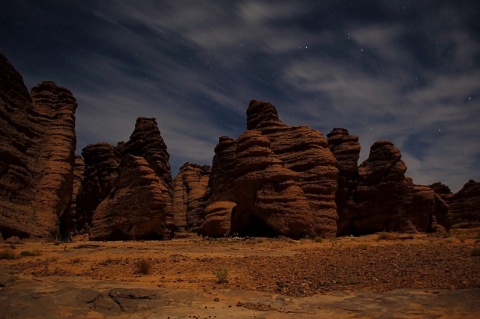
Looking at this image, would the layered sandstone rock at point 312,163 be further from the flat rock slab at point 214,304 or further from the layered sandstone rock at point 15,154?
the layered sandstone rock at point 15,154

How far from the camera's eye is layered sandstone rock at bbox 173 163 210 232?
66.0 metres

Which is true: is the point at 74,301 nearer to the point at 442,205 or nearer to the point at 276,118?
the point at 276,118

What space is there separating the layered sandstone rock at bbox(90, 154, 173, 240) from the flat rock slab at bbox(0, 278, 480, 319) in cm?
2685

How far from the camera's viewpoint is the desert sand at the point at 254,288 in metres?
6.77

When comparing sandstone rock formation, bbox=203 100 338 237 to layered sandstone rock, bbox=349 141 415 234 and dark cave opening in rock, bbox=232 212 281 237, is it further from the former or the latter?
layered sandstone rock, bbox=349 141 415 234

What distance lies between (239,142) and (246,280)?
2423 cm

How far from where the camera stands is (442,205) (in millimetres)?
62625

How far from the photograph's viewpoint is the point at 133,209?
3516 cm

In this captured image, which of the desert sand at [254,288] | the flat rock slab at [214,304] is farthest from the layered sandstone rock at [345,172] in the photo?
the flat rock slab at [214,304]

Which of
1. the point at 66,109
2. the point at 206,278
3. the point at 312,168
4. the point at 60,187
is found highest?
the point at 66,109

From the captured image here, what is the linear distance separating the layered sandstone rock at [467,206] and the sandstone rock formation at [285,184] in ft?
179

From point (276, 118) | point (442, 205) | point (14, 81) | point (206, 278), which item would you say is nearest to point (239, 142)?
point (276, 118)

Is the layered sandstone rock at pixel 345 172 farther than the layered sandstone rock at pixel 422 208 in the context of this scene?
No

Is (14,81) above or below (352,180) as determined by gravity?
above
